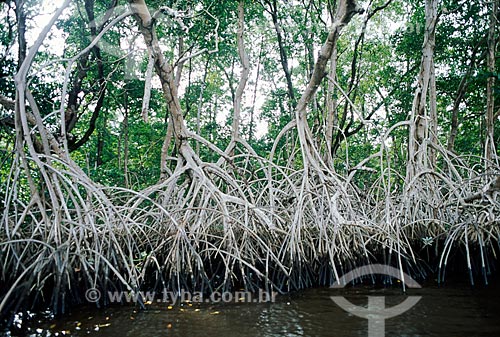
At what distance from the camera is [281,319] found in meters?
3.15

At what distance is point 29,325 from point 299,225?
2.24 meters

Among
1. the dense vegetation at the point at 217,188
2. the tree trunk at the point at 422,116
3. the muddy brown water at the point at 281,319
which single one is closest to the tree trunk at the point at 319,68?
the dense vegetation at the point at 217,188

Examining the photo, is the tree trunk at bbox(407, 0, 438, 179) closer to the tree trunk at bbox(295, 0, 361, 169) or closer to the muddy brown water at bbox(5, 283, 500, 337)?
the tree trunk at bbox(295, 0, 361, 169)

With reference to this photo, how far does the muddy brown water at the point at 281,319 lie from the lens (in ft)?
9.31

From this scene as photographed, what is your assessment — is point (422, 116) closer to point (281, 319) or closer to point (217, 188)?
point (217, 188)

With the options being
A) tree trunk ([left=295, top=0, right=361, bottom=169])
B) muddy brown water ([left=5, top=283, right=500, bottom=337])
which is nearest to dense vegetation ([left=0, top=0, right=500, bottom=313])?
tree trunk ([left=295, top=0, right=361, bottom=169])

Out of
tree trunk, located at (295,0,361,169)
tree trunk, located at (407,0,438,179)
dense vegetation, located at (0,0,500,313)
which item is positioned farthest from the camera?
tree trunk, located at (407,0,438,179)

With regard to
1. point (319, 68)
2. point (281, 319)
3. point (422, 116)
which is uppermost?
point (319, 68)

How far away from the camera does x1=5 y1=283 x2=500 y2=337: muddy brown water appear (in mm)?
2838

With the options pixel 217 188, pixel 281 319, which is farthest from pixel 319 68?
pixel 281 319

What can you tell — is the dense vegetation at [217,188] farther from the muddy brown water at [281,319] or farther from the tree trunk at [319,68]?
the muddy brown water at [281,319]

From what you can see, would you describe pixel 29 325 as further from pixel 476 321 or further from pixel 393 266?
pixel 393 266

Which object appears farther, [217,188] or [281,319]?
[217,188]

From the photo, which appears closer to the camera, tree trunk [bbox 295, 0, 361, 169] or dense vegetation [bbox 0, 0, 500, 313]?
dense vegetation [bbox 0, 0, 500, 313]
